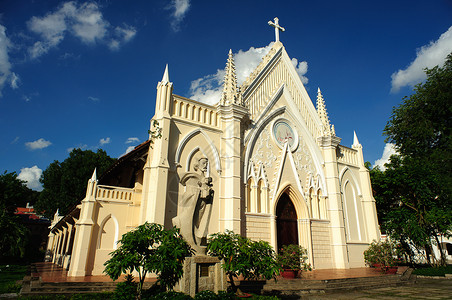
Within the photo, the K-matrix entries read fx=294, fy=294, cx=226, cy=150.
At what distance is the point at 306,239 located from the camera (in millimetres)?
15969

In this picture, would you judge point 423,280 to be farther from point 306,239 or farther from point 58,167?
point 58,167

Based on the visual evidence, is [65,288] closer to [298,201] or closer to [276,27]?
[298,201]

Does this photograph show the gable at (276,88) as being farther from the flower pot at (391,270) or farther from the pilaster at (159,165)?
the flower pot at (391,270)

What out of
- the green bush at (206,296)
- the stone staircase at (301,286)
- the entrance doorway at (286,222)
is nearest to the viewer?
the green bush at (206,296)

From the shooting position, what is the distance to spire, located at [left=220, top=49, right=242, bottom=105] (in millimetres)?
14970

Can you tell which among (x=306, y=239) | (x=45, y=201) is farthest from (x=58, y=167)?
(x=306, y=239)

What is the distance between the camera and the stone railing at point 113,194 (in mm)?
12820

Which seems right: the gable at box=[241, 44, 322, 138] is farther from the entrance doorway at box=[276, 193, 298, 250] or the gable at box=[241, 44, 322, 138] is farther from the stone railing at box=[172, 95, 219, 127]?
the entrance doorway at box=[276, 193, 298, 250]

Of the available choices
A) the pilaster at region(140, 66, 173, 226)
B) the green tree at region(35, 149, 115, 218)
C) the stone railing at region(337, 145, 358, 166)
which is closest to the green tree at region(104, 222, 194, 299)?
the pilaster at region(140, 66, 173, 226)

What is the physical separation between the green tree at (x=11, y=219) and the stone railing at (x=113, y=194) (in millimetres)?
9973

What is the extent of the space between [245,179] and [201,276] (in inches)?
273

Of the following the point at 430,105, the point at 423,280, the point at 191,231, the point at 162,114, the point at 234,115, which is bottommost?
the point at 423,280

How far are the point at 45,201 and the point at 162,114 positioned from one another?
26660 mm

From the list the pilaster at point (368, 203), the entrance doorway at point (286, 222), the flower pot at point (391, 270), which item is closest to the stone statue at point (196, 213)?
the entrance doorway at point (286, 222)
